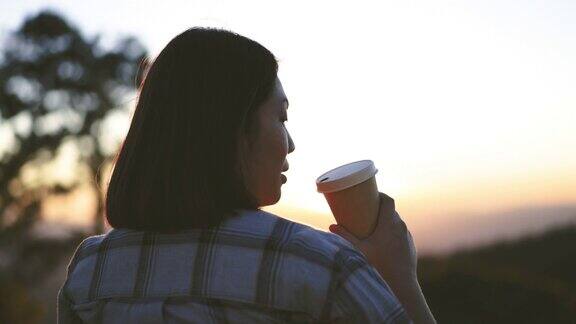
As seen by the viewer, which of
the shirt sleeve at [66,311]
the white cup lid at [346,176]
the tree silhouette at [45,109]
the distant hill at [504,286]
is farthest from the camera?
the tree silhouette at [45,109]

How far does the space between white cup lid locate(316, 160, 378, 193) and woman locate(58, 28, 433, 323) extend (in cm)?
31

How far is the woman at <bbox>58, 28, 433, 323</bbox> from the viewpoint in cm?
149

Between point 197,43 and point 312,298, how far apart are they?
2.02ft

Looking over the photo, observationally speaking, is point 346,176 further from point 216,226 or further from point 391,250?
point 216,226

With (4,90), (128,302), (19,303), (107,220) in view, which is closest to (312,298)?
(128,302)

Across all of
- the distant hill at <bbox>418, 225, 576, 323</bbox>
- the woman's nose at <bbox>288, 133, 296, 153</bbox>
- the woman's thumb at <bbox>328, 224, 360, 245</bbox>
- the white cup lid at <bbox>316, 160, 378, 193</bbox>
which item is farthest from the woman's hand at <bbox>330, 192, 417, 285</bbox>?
the distant hill at <bbox>418, 225, 576, 323</bbox>

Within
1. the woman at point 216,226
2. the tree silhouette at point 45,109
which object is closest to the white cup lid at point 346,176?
the woman at point 216,226

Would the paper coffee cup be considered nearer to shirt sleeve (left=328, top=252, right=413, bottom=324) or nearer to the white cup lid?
the white cup lid

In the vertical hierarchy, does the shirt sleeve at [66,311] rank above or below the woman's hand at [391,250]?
below

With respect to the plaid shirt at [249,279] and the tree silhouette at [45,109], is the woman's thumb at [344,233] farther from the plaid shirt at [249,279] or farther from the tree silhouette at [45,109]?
the tree silhouette at [45,109]

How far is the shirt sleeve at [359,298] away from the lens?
4.84ft

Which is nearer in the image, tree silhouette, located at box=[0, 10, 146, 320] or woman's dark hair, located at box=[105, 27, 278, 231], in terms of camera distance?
woman's dark hair, located at box=[105, 27, 278, 231]

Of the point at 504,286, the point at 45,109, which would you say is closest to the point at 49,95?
the point at 45,109

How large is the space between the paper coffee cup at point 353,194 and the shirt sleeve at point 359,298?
0.35 m
